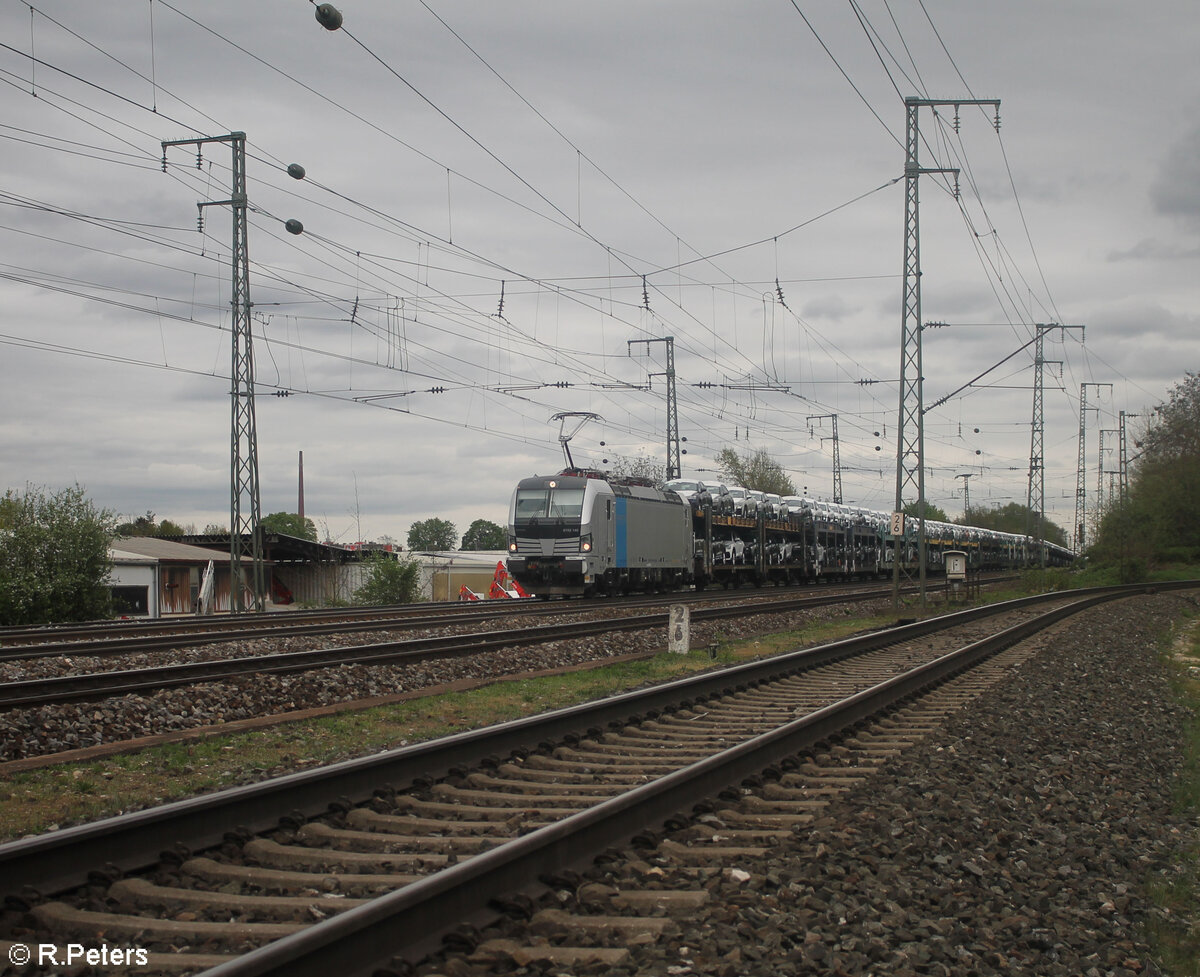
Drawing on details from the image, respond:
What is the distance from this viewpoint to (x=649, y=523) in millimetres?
34281

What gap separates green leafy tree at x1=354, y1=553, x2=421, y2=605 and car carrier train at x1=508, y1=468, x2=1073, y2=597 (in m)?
6.76

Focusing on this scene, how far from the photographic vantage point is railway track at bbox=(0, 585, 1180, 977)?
160 inches

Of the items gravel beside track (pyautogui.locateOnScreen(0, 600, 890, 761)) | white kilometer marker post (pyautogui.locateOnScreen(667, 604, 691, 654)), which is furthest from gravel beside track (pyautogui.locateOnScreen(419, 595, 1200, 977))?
white kilometer marker post (pyautogui.locateOnScreen(667, 604, 691, 654))

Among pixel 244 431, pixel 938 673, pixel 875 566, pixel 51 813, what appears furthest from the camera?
pixel 875 566

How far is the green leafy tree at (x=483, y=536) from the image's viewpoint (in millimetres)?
138250

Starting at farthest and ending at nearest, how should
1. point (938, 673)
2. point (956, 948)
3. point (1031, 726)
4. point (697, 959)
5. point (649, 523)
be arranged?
1. point (649, 523)
2. point (938, 673)
3. point (1031, 726)
4. point (956, 948)
5. point (697, 959)

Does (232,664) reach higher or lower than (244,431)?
lower

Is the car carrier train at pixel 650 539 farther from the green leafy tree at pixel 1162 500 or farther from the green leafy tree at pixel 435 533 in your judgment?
the green leafy tree at pixel 435 533

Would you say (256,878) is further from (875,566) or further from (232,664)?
(875,566)

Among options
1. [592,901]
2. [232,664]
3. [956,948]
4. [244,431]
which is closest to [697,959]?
[592,901]

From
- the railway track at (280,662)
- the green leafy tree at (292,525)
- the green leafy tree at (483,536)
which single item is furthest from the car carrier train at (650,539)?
the green leafy tree at (483,536)

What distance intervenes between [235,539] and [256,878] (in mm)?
24405

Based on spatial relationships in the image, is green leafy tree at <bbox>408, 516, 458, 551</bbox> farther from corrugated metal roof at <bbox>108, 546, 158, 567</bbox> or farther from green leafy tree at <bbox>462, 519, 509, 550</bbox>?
corrugated metal roof at <bbox>108, 546, 158, 567</bbox>

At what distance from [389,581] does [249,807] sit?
107ft
